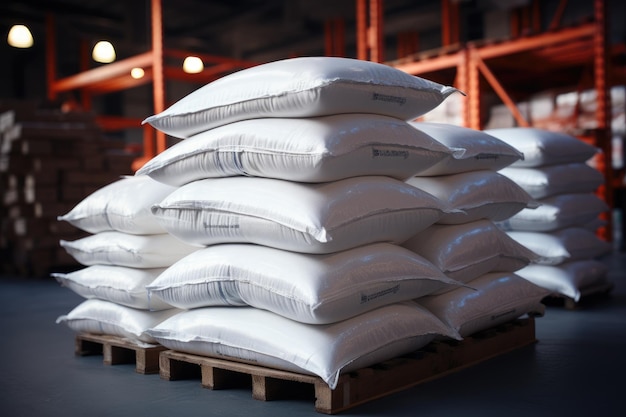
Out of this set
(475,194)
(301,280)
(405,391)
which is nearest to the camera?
(301,280)

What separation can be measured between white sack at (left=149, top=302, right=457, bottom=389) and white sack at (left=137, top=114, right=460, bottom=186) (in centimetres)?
58

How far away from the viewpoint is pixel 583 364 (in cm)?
315

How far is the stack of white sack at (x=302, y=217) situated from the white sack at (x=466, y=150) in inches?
14.7

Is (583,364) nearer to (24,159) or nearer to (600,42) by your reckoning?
(600,42)

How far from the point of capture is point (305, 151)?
2592 mm

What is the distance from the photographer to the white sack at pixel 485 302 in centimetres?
311

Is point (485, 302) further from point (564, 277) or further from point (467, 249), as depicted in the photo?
point (564, 277)

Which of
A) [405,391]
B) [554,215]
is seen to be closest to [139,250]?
[405,391]

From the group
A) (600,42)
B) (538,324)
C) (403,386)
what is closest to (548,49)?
(600,42)

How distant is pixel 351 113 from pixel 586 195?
2.94 metres

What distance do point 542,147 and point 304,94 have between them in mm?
2611

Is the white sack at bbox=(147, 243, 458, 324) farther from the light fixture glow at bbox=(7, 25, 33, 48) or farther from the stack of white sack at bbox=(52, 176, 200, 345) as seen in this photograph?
the light fixture glow at bbox=(7, 25, 33, 48)

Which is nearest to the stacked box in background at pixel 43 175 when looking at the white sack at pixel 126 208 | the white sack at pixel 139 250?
the white sack at pixel 126 208

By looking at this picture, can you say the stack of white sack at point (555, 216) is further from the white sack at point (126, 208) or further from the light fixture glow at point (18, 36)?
the light fixture glow at point (18, 36)
